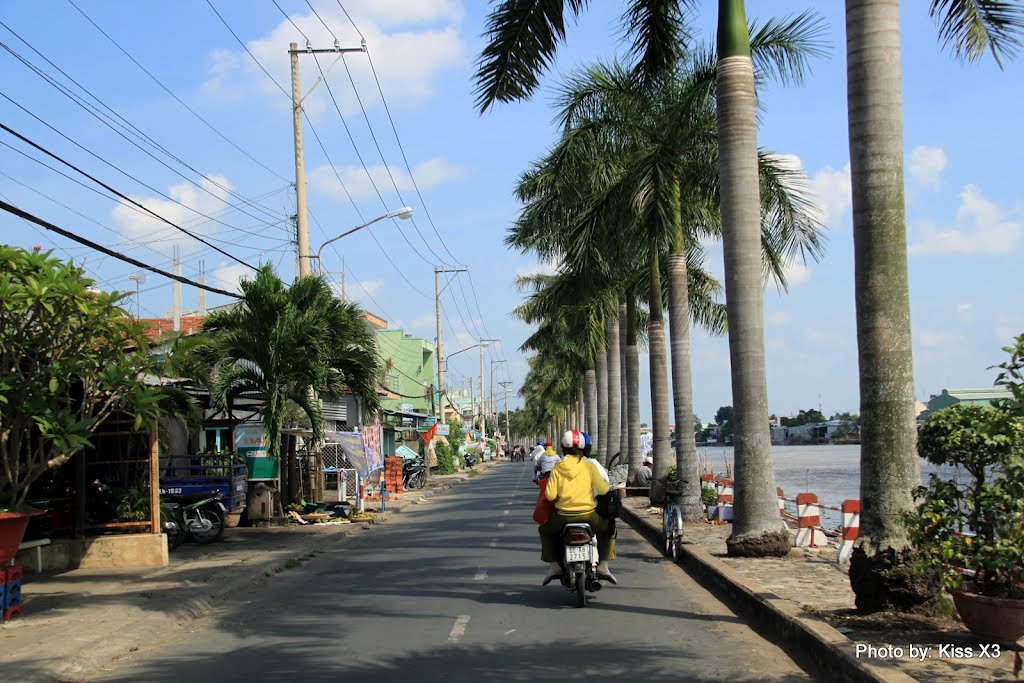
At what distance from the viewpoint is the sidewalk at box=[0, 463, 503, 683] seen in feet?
28.2

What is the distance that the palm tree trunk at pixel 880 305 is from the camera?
835 cm

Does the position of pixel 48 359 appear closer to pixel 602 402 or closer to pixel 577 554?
pixel 577 554

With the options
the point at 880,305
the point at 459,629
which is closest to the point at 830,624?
the point at 880,305

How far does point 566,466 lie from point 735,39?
21.6ft

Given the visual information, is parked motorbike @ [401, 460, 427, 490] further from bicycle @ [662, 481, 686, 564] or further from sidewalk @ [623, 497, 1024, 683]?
sidewalk @ [623, 497, 1024, 683]

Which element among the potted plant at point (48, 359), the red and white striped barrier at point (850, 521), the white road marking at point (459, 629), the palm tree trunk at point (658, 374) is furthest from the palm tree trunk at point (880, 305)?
the palm tree trunk at point (658, 374)

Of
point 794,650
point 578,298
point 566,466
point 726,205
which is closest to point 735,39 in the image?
point 726,205

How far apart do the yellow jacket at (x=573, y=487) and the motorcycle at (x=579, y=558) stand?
0.21 meters

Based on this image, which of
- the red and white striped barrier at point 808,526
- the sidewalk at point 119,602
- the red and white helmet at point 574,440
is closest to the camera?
the sidewalk at point 119,602

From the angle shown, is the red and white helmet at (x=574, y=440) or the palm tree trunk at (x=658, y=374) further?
the palm tree trunk at (x=658, y=374)

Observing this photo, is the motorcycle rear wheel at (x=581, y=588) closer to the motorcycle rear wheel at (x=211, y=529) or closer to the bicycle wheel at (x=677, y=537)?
the bicycle wheel at (x=677, y=537)

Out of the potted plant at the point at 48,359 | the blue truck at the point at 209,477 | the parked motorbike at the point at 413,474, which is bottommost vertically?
the parked motorbike at the point at 413,474

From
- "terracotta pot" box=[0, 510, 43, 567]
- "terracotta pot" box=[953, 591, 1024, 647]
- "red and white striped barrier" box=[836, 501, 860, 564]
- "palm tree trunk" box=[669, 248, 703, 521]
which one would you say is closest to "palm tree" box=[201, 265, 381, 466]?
"palm tree trunk" box=[669, 248, 703, 521]

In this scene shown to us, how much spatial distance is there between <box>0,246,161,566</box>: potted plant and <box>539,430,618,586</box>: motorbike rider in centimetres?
468
